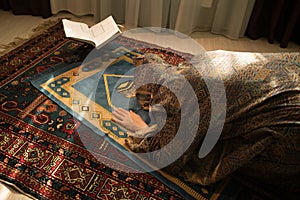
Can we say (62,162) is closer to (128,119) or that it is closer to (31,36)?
(128,119)

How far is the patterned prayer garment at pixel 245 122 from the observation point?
1.04m

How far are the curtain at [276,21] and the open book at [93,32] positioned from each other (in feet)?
3.95

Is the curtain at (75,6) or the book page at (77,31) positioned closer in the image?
the book page at (77,31)

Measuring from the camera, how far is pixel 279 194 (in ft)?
3.98

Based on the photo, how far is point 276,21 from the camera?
2.32 m

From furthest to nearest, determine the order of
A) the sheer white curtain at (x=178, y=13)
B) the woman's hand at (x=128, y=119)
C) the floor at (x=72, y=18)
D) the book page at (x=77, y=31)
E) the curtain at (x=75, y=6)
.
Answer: the curtain at (x=75, y=6), the sheer white curtain at (x=178, y=13), the floor at (x=72, y=18), the book page at (x=77, y=31), the woman's hand at (x=128, y=119)

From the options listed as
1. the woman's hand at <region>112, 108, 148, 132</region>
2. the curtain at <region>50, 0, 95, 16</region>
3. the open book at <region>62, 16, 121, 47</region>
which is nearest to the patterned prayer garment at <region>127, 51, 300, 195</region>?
the woman's hand at <region>112, 108, 148, 132</region>

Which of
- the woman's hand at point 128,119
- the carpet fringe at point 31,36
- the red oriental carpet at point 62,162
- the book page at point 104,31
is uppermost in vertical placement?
the book page at point 104,31

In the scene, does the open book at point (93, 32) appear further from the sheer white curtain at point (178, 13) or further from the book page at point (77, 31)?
the sheer white curtain at point (178, 13)

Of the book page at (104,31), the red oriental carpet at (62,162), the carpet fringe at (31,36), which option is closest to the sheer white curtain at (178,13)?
the carpet fringe at (31,36)

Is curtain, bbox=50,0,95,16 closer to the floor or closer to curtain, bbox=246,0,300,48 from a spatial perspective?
the floor

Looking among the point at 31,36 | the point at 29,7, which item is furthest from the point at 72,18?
the point at 31,36

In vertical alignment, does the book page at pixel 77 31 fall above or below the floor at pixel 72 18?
above

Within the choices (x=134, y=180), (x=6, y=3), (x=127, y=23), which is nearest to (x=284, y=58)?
(x=134, y=180)
